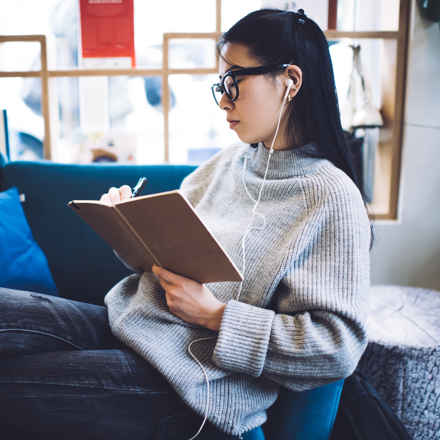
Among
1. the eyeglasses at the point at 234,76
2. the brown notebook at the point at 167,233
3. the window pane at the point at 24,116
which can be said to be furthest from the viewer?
the window pane at the point at 24,116

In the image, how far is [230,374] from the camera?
82 centimetres

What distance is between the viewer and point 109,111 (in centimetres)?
184

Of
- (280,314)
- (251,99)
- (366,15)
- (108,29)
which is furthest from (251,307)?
(366,15)

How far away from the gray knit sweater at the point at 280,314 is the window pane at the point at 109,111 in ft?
3.29

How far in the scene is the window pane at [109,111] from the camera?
1.82 meters

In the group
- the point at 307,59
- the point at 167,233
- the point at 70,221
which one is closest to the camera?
the point at 167,233

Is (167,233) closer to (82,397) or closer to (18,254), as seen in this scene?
(82,397)

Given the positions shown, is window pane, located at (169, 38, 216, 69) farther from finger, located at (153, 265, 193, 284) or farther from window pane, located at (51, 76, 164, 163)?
finger, located at (153, 265, 193, 284)

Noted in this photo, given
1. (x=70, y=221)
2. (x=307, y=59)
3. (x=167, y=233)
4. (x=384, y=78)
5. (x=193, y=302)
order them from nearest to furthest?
(x=167, y=233) < (x=193, y=302) < (x=307, y=59) < (x=70, y=221) < (x=384, y=78)

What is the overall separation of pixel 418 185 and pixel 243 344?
52.5 inches

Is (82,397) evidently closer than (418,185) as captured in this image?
Yes

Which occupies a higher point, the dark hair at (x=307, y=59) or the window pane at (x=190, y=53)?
the window pane at (x=190, y=53)

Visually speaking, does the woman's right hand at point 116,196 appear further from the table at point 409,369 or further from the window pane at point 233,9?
the window pane at point 233,9

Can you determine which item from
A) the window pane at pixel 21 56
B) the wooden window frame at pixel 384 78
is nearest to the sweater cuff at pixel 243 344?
the wooden window frame at pixel 384 78
